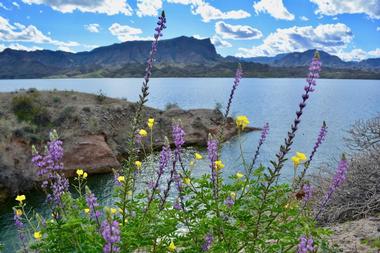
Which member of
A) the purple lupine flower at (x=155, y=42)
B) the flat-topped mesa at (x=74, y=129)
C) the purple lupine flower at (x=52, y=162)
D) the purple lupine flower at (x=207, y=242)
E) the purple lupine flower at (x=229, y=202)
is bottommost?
the flat-topped mesa at (x=74, y=129)

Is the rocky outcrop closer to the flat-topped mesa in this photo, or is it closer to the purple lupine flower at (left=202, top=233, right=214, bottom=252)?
the purple lupine flower at (left=202, top=233, right=214, bottom=252)

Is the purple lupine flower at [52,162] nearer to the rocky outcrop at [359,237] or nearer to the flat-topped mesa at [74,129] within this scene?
the rocky outcrop at [359,237]

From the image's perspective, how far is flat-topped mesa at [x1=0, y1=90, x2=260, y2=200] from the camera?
26.6 metres

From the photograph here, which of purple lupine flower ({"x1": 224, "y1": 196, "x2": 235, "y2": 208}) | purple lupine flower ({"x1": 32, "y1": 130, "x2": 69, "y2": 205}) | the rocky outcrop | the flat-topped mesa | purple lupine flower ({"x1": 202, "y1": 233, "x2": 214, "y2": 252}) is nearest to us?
purple lupine flower ({"x1": 32, "y1": 130, "x2": 69, "y2": 205})

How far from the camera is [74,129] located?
34094 millimetres

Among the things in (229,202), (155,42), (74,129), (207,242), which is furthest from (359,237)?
(74,129)

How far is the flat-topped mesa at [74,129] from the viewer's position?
87.3 feet

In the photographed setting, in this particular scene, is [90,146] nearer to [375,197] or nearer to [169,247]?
[375,197]

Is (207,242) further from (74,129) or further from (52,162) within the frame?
(74,129)

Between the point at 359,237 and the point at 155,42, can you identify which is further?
the point at 359,237

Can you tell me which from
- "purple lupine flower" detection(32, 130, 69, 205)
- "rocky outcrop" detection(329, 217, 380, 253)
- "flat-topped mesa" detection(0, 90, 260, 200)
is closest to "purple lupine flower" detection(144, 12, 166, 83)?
"purple lupine flower" detection(32, 130, 69, 205)

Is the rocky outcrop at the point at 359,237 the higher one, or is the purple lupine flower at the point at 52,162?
the purple lupine flower at the point at 52,162

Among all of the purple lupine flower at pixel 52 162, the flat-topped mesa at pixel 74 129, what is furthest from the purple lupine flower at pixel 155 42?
the flat-topped mesa at pixel 74 129

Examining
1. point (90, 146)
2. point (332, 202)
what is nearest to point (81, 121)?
point (90, 146)
